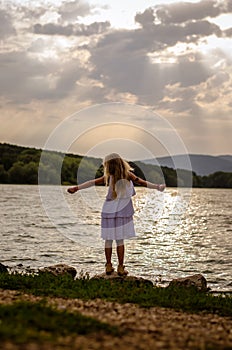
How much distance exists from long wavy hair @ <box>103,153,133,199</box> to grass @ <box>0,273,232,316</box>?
240 cm

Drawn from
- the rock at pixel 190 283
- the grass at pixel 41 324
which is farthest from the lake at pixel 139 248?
the grass at pixel 41 324

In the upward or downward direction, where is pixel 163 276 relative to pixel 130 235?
downward

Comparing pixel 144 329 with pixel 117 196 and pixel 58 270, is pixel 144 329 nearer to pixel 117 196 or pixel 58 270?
pixel 117 196

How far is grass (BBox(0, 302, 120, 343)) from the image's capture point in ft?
26.3

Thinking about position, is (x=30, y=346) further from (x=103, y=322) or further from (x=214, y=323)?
(x=214, y=323)

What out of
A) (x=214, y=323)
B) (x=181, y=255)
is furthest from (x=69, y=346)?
(x=181, y=255)

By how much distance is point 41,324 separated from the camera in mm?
8711

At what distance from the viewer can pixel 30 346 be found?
761 cm

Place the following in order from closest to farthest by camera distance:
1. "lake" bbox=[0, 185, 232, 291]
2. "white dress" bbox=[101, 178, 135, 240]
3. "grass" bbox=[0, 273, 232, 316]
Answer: "grass" bbox=[0, 273, 232, 316] → "white dress" bbox=[101, 178, 135, 240] → "lake" bbox=[0, 185, 232, 291]

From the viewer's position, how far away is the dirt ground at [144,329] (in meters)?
8.08

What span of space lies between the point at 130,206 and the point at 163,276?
10906 millimetres

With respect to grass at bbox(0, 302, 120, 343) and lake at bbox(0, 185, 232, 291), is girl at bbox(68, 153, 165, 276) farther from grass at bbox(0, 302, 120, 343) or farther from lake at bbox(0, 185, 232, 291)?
grass at bbox(0, 302, 120, 343)

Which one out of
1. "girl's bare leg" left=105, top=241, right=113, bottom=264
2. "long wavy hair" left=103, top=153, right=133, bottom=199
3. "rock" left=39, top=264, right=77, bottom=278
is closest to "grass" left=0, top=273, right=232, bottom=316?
"girl's bare leg" left=105, top=241, right=113, bottom=264

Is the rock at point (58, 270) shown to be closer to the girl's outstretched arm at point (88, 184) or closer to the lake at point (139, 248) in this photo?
the lake at point (139, 248)
